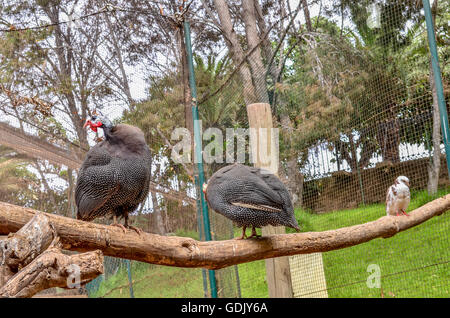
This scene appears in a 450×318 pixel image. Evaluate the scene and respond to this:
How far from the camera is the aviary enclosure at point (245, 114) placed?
313 centimetres

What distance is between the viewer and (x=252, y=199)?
2.00 m

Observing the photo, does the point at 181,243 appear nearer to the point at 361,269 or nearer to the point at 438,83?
the point at 438,83

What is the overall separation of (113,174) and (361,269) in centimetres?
263

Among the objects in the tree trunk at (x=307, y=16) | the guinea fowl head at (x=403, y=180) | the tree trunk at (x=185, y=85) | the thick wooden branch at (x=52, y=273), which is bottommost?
the thick wooden branch at (x=52, y=273)

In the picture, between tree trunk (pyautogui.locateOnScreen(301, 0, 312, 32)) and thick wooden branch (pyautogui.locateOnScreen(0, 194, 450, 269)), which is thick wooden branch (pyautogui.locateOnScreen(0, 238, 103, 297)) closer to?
thick wooden branch (pyautogui.locateOnScreen(0, 194, 450, 269))

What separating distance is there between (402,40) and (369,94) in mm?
426

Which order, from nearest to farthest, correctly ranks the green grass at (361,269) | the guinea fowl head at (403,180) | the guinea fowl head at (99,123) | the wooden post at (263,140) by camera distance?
the guinea fowl head at (99,123)
the wooden post at (263,140)
the guinea fowl head at (403,180)
the green grass at (361,269)

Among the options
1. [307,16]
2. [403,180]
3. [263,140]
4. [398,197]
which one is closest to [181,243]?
[263,140]

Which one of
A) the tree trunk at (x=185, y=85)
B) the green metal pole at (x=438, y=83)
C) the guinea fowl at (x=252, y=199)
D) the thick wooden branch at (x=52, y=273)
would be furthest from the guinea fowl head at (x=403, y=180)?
the thick wooden branch at (x=52, y=273)

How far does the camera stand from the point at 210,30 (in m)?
3.84

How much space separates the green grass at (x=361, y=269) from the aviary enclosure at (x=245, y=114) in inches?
0.6

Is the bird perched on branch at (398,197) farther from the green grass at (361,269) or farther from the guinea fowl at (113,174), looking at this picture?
the guinea fowl at (113,174)

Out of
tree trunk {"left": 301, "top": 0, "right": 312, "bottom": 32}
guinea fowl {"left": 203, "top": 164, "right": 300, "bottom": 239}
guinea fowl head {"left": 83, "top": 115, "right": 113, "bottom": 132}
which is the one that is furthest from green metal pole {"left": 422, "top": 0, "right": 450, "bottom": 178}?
guinea fowl head {"left": 83, "top": 115, "right": 113, "bottom": 132}

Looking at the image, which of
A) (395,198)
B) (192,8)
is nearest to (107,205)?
(395,198)
